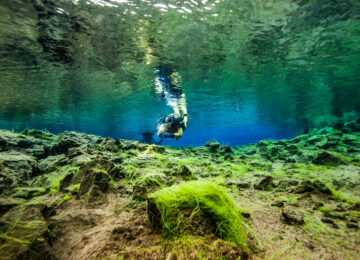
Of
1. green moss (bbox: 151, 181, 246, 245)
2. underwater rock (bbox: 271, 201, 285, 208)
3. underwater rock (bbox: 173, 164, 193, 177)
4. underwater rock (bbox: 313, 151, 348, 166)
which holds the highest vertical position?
green moss (bbox: 151, 181, 246, 245)

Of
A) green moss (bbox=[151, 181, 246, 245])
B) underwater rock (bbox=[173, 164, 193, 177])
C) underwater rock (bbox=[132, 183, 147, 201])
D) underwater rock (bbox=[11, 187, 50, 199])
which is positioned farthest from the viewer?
underwater rock (bbox=[173, 164, 193, 177])

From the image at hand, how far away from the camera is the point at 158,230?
1.74 metres

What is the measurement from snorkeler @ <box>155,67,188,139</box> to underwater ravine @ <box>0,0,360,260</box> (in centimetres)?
14

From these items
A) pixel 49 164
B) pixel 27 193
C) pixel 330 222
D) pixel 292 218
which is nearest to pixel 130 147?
pixel 49 164

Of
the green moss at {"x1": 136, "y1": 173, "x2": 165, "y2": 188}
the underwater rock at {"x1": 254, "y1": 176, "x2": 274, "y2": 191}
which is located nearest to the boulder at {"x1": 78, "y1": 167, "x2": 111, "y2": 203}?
the green moss at {"x1": 136, "y1": 173, "x2": 165, "y2": 188}

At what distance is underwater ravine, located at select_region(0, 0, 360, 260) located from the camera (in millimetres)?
1714

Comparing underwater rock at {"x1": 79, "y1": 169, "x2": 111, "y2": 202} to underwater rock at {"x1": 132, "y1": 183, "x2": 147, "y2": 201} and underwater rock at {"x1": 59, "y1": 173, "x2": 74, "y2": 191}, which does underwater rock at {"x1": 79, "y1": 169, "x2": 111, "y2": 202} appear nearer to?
underwater rock at {"x1": 132, "y1": 183, "x2": 147, "y2": 201}

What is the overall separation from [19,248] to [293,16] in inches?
475

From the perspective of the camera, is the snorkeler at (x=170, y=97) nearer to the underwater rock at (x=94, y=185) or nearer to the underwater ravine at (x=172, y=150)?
the underwater ravine at (x=172, y=150)

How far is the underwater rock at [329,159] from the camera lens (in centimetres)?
564

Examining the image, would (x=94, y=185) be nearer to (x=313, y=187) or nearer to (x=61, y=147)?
(x=61, y=147)

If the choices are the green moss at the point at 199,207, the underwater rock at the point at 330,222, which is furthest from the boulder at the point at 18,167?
the underwater rock at the point at 330,222

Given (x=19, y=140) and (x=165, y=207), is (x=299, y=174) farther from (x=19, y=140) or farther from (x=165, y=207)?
(x=19, y=140)

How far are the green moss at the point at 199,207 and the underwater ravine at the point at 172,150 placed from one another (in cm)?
1
